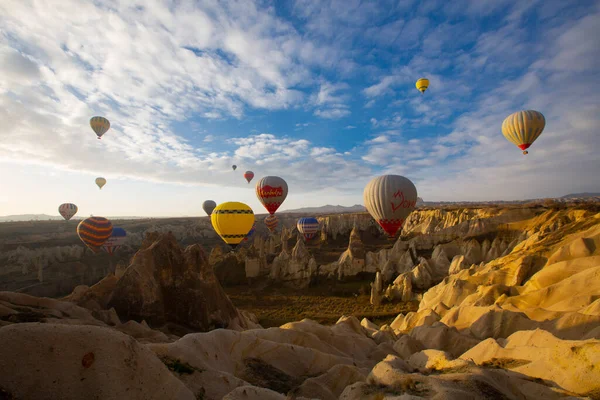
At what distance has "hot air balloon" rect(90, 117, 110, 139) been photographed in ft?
127

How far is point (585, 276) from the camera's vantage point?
12.1 m

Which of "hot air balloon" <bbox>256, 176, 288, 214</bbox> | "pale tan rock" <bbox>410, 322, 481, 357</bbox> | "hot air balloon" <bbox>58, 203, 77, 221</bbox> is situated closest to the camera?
"pale tan rock" <bbox>410, 322, 481, 357</bbox>

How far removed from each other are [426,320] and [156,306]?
12.7m

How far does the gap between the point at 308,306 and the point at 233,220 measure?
10.7 meters

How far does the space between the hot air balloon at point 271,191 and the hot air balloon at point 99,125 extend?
70.8ft

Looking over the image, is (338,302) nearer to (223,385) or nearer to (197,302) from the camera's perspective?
(197,302)

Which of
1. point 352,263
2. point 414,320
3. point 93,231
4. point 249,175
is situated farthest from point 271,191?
point 414,320

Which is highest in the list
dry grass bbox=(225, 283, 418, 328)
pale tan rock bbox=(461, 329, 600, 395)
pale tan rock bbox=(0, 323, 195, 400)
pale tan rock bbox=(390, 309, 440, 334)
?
pale tan rock bbox=(0, 323, 195, 400)

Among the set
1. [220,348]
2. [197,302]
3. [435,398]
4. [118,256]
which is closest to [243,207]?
[197,302]

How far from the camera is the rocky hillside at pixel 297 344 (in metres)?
3.91

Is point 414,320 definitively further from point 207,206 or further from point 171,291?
point 207,206

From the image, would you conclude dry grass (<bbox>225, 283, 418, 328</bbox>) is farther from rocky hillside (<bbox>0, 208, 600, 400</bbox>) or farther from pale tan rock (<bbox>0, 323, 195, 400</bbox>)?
pale tan rock (<bbox>0, 323, 195, 400</bbox>)

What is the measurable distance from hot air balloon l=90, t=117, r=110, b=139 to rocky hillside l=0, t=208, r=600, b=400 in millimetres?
33744

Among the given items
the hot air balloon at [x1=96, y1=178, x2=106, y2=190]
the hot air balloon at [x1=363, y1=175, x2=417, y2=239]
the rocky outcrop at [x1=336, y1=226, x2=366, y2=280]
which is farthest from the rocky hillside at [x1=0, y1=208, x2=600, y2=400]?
the hot air balloon at [x1=96, y1=178, x2=106, y2=190]
